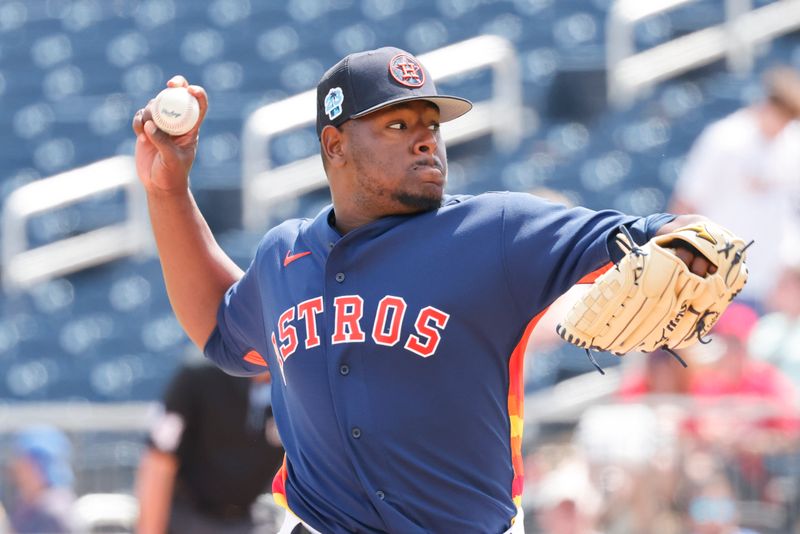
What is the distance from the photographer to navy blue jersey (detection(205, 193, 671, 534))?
303cm

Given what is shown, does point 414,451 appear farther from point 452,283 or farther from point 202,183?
point 202,183

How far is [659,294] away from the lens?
278cm

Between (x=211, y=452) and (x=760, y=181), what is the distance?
3.56 m

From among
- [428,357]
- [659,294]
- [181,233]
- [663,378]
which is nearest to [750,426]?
[663,378]

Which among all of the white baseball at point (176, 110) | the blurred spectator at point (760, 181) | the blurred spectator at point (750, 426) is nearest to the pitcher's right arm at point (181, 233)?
the white baseball at point (176, 110)

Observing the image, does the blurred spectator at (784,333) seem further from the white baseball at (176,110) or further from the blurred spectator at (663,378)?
the white baseball at (176,110)

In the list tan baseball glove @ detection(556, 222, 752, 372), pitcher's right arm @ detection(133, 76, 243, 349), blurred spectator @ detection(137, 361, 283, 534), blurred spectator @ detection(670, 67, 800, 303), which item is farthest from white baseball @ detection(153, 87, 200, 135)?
blurred spectator @ detection(670, 67, 800, 303)

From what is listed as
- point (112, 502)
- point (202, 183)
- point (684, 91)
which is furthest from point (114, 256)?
point (684, 91)

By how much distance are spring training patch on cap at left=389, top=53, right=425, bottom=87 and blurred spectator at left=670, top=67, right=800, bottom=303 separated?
4549mm

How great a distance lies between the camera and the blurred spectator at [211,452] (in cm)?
524

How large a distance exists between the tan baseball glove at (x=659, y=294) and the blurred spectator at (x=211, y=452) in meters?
2.50

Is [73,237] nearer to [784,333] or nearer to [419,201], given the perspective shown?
[784,333]

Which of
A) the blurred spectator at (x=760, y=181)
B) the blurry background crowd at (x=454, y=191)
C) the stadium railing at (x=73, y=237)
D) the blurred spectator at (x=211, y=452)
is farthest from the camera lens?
the stadium railing at (x=73, y=237)

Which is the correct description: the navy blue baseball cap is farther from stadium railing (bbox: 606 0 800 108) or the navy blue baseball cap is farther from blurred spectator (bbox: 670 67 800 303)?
stadium railing (bbox: 606 0 800 108)
